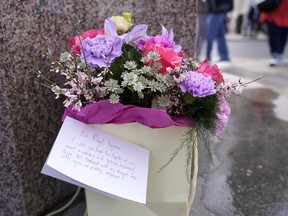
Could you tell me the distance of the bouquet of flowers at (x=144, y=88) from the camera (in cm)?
127

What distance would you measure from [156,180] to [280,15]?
16.0ft

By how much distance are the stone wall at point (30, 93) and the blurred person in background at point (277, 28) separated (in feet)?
13.7

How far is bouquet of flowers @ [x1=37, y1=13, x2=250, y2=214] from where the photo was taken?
127cm

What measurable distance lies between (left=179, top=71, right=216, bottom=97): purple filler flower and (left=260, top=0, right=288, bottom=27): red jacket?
4788 mm

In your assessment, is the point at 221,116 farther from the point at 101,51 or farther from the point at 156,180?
the point at 101,51

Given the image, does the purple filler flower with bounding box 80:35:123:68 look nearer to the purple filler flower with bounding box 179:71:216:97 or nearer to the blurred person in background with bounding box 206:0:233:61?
the purple filler flower with bounding box 179:71:216:97

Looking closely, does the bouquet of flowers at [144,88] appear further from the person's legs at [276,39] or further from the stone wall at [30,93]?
the person's legs at [276,39]

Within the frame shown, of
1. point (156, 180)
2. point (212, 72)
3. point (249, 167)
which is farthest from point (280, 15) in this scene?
point (156, 180)

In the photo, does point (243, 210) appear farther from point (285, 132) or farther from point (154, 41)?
point (285, 132)

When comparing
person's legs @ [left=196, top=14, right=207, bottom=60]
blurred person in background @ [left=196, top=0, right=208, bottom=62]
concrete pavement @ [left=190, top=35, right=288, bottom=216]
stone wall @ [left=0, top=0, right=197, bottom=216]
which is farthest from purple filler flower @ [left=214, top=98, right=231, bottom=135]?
person's legs @ [left=196, top=14, right=207, bottom=60]

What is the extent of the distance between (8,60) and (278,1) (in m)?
4.82

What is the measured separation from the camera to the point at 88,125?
1.34m

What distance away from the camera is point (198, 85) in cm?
123

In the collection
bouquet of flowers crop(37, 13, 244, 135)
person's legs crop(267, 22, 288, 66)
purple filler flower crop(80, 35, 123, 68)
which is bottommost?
person's legs crop(267, 22, 288, 66)
